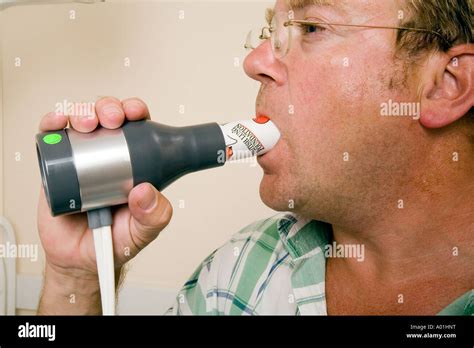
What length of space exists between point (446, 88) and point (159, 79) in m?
0.84

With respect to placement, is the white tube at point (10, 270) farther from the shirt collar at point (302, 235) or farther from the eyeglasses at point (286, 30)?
the eyeglasses at point (286, 30)

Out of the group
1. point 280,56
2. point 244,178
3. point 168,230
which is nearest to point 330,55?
point 280,56

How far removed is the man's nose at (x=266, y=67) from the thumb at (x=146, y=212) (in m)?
0.27

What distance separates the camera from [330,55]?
0.89m

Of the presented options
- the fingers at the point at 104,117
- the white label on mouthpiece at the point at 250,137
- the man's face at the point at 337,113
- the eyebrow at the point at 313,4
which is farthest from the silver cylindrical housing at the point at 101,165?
Result: the eyebrow at the point at 313,4

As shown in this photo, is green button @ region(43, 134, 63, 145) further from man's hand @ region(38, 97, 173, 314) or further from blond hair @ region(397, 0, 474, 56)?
blond hair @ region(397, 0, 474, 56)

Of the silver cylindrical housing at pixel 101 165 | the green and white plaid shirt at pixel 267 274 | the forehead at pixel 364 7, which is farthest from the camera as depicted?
the green and white plaid shirt at pixel 267 274

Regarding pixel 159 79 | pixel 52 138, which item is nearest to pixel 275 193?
pixel 52 138

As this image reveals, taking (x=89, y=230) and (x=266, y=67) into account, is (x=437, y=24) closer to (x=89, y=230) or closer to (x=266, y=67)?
(x=266, y=67)

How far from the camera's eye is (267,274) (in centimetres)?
106

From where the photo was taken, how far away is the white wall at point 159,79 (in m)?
1.46
